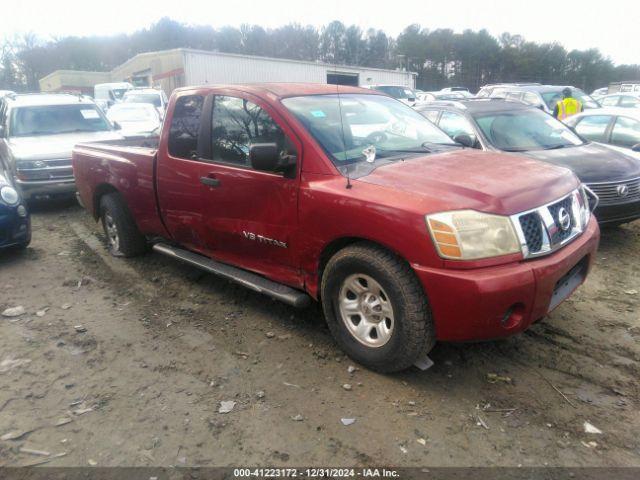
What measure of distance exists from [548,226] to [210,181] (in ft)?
8.12

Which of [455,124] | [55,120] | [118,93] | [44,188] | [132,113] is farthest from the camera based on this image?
[118,93]

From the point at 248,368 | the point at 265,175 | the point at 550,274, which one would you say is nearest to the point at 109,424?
the point at 248,368

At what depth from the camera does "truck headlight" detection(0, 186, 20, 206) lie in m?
5.59

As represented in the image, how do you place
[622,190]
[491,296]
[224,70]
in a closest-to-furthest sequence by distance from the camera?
[491,296] < [622,190] < [224,70]

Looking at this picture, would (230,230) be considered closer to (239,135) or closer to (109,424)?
(239,135)

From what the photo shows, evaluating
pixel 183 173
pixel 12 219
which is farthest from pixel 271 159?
pixel 12 219

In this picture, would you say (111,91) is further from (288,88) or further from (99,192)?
(288,88)

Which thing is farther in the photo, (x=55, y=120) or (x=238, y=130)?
(x=55, y=120)

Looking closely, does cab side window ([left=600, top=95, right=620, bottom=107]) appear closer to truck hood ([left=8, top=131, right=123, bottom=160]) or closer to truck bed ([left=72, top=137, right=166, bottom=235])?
truck hood ([left=8, top=131, right=123, bottom=160])

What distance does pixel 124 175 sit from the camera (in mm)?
5008

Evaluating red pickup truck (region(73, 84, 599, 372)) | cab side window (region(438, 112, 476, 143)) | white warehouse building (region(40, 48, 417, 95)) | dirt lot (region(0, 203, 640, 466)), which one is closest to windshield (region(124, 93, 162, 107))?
white warehouse building (region(40, 48, 417, 95))

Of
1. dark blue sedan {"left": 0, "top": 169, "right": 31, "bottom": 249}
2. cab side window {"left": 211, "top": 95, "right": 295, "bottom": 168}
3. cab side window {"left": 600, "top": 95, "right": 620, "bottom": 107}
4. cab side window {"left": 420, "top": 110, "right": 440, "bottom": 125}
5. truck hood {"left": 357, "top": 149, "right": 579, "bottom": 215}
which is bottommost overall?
dark blue sedan {"left": 0, "top": 169, "right": 31, "bottom": 249}

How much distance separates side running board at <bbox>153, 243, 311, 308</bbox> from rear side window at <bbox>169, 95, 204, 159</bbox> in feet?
2.96

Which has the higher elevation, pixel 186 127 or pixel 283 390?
pixel 186 127
